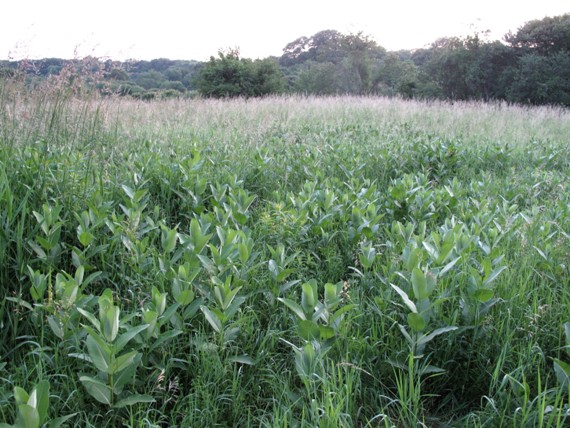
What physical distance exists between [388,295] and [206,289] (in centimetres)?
82

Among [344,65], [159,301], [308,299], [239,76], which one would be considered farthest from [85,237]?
[344,65]

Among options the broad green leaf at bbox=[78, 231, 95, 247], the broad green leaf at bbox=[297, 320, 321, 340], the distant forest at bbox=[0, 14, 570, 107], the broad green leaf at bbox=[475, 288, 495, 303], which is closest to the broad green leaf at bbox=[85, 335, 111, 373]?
the broad green leaf at bbox=[297, 320, 321, 340]

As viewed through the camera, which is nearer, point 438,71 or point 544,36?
point 544,36

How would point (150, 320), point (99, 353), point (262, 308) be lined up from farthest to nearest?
1. point (262, 308)
2. point (150, 320)
3. point (99, 353)

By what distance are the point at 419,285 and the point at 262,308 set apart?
2.54 ft

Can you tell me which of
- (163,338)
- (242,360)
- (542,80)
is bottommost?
(242,360)

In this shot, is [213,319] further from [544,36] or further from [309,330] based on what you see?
[544,36]

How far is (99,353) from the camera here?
142 cm

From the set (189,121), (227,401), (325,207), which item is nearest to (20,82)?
(325,207)

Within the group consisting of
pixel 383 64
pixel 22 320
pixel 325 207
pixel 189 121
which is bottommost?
pixel 22 320

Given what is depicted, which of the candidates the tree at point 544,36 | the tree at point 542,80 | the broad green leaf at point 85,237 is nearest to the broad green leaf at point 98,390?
the broad green leaf at point 85,237

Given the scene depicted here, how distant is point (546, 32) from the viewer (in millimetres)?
24609

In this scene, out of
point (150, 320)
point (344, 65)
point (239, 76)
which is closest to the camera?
point (150, 320)

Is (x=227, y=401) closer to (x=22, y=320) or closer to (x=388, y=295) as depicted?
(x=388, y=295)
